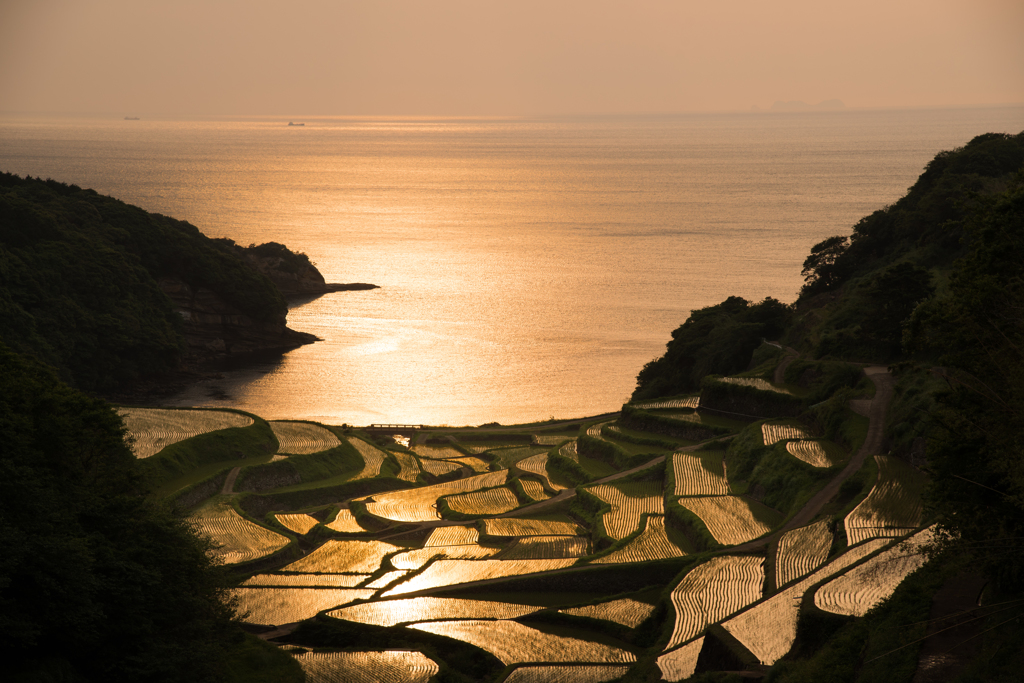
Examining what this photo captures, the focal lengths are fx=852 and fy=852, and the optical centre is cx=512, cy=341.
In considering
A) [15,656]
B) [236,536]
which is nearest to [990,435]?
[15,656]

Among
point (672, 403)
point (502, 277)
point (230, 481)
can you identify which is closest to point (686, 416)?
point (672, 403)

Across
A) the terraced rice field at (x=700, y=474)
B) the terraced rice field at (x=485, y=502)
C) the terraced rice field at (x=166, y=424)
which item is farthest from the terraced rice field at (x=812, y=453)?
the terraced rice field at (x=166, y=424)

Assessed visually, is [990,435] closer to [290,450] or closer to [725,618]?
[725,618]

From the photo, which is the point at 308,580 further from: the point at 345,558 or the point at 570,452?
the point at 570,452

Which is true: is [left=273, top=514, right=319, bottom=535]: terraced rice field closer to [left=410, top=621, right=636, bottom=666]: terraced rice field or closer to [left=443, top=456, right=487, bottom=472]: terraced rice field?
[left=410, top=621, right=636, bottom=666]: terraced rice field

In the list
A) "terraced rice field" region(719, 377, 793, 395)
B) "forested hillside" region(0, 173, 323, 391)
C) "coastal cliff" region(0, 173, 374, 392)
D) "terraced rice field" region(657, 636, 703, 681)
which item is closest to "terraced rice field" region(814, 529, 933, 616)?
"terraced rice field" region(657, 636, 703, 681)

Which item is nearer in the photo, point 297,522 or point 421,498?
point 297,522

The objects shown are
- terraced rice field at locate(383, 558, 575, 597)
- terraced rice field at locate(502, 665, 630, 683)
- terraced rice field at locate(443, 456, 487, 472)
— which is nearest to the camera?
terraced rice field at locate(502, 665, 630, 683)
